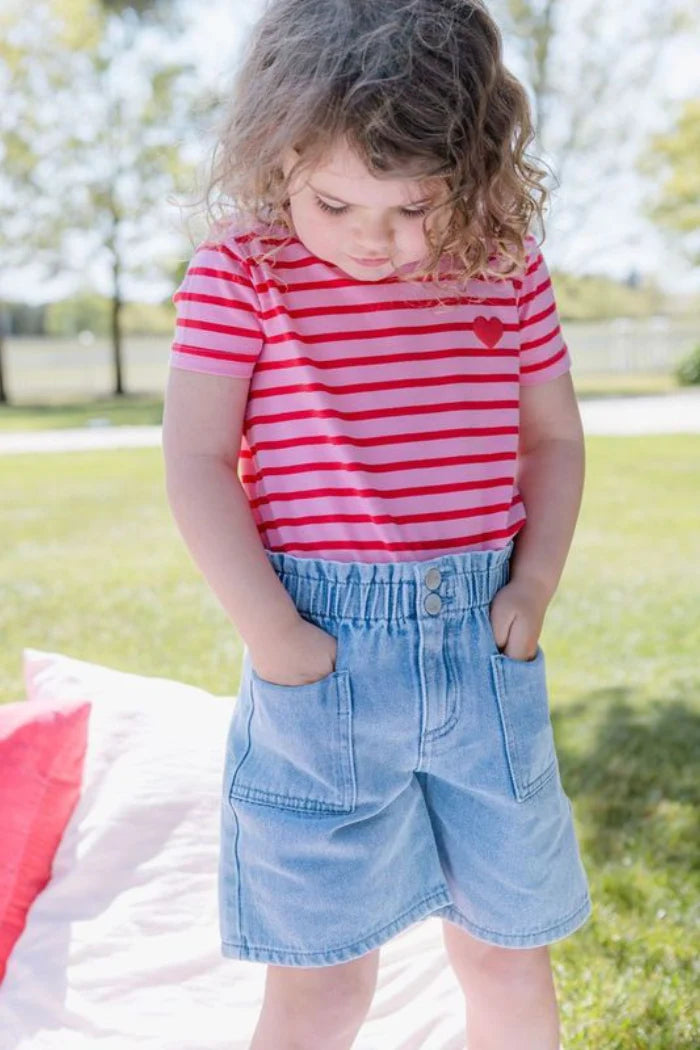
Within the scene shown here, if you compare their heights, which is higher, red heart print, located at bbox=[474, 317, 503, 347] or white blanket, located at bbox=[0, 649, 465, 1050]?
red heart print, located at bbox=[474, 317, 503, 347]

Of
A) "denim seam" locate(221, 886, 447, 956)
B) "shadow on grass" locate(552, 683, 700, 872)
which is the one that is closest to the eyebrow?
"denim seam" locate(221, 886, 447, 956)

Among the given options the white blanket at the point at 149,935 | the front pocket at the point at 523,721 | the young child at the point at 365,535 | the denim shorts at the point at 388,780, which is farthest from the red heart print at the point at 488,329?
the white blanket at the point at 149,935

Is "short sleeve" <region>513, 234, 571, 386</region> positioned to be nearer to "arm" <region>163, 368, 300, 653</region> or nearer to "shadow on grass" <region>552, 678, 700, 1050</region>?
"arm" <region>163, 368, 300, 653</region>

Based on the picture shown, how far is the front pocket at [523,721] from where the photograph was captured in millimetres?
1362

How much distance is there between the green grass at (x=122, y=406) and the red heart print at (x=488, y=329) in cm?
1264

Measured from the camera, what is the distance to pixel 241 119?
1307 millimetres

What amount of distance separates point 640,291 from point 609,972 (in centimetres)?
3913

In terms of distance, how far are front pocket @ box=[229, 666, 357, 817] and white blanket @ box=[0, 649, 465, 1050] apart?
682 mm

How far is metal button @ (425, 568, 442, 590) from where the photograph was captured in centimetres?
133

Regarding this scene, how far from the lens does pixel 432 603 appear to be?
1330 mm

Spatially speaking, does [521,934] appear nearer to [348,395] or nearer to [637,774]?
[348,395]

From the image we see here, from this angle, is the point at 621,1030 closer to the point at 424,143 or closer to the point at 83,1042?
the point at 83,1042

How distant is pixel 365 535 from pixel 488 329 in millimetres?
295

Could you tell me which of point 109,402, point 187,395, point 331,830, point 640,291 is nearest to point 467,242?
→ point 187,395
